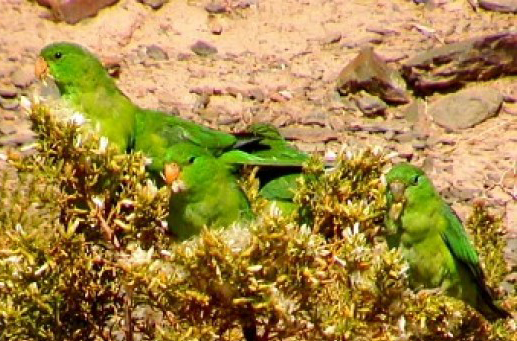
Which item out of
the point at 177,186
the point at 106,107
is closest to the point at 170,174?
the point at 177,186

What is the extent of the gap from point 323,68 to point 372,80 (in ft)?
1.16

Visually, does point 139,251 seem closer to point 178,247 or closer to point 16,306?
point 178,247

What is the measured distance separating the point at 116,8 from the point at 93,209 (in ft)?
10.7

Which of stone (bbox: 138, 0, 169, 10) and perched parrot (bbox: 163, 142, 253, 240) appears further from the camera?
stone (bbox: 138, 0, 169, 10)

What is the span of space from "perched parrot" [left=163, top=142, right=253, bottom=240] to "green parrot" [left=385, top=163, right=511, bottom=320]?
1.60 ft

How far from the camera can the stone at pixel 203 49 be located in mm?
6281

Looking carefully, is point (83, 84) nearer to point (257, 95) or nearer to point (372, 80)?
point (257, 95)

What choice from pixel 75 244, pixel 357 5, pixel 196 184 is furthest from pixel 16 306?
pixel 357 5

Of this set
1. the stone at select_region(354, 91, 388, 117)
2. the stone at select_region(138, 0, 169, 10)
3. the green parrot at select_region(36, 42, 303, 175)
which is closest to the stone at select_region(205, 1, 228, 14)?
the stone at select_region(138, 0, 169, 10)

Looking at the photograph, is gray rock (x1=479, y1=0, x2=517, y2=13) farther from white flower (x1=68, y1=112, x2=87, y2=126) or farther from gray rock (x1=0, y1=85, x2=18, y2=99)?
white flower (x1=68, y1=112, x2=87, y2=126)

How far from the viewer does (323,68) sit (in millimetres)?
6211

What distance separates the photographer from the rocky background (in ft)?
18.9

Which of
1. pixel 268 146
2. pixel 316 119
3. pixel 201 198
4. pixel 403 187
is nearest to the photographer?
pixel 201 198

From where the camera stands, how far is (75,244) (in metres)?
3.31
